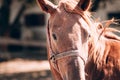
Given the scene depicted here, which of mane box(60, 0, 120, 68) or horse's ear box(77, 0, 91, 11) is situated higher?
horse's ear box(77, 0, 91, 11)

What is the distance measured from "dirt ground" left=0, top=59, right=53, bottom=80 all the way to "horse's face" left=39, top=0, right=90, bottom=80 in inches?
327

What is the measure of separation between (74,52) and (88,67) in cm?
64

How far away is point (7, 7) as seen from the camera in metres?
18.9

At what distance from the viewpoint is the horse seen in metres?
4.06

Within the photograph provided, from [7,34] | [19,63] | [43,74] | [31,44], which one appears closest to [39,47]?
[31,44]

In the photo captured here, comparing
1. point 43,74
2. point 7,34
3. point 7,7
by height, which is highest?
point 7,7

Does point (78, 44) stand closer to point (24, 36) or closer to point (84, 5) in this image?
point (84, 5)

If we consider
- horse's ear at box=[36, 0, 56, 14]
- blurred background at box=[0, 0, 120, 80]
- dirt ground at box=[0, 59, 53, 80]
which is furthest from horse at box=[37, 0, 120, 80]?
blurred background at box=[0, 0, 120, 80]

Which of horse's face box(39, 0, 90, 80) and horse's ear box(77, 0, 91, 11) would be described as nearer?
horse's face box(39, 0, 90, 80)

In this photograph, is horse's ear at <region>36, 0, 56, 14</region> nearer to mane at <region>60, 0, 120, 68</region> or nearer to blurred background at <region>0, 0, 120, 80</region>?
mane at <region>60, 0, 120, 68</region>

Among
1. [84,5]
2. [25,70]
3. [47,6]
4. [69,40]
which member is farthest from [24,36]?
[69,40]

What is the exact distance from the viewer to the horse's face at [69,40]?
3.97 metres

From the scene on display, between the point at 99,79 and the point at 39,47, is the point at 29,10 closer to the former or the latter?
the point at 39,47

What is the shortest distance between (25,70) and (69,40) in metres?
10.5
